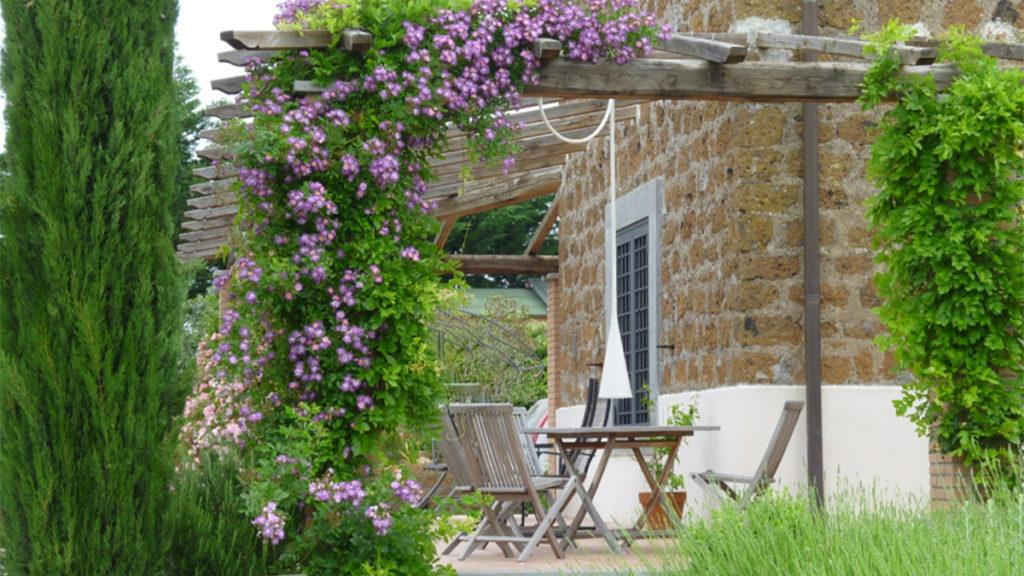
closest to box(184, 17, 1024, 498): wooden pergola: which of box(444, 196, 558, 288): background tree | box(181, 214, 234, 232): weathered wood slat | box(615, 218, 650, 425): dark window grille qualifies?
box(615, 218, 650, 425): dark window grille

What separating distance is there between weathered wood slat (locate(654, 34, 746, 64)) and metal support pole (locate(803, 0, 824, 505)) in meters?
1.93

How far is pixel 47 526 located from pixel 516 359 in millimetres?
13463

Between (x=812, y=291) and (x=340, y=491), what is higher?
(x=812, y=291)

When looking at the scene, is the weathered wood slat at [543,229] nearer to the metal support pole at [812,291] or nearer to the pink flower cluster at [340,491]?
the metal support pole at [812,291]

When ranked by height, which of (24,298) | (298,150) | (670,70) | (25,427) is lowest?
(25,427)

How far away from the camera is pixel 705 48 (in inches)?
256

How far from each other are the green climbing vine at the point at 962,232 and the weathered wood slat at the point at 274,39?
256 centimetres

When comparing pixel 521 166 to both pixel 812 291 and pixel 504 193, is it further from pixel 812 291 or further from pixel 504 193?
pixel 812 291

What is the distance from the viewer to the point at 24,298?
18.0 feet

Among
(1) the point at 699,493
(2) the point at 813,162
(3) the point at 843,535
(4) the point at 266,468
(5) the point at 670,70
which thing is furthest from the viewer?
(1) the point at 699,493

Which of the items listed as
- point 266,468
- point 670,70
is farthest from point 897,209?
point 266,468

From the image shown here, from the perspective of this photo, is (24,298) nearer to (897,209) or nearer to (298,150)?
(298,150)

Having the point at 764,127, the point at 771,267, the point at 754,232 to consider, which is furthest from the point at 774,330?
the point at 764,127

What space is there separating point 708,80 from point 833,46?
0.67 meters
